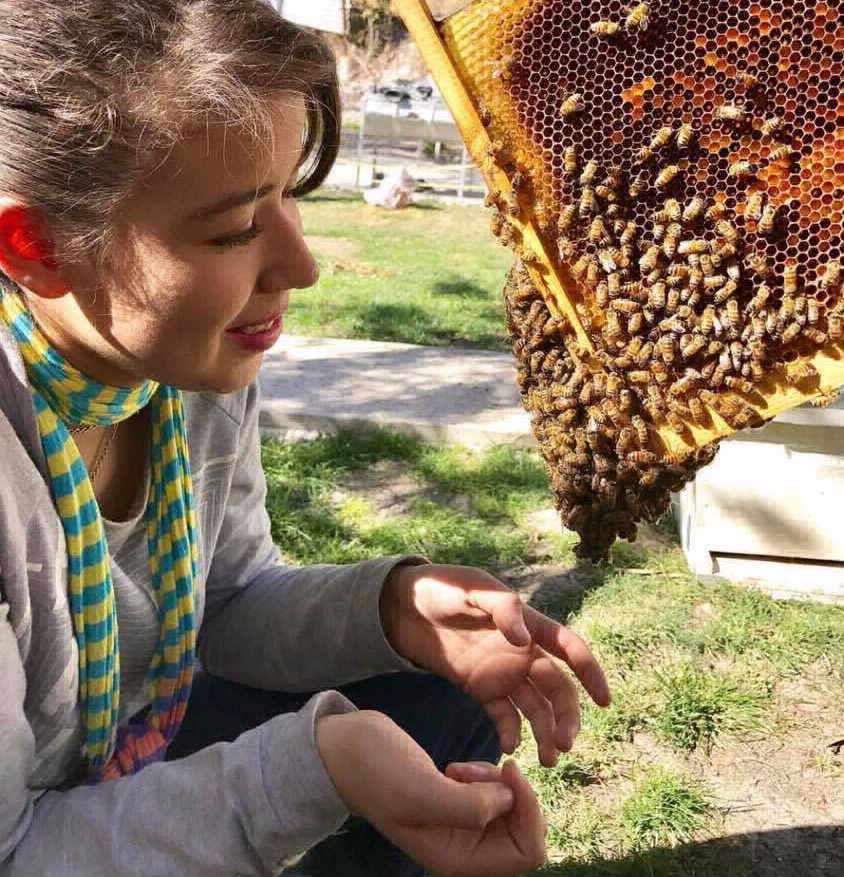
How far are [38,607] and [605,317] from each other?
1029mm

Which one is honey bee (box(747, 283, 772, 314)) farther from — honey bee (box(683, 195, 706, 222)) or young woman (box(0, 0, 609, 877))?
young woman (box(0, 0, 609, 877))

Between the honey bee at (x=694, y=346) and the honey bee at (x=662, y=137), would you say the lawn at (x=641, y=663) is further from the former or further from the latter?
the honey bee at (x=662, y=137)

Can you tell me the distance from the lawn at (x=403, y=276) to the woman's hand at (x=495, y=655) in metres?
4.97

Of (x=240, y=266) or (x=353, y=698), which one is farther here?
(x=353, y=698)

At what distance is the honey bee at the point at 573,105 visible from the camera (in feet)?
5.32

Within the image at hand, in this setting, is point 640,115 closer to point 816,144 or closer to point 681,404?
point 816,144

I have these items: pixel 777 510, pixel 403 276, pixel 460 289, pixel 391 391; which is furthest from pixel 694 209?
pixel 403 276

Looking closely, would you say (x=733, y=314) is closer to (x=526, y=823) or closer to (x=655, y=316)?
(x=655, y=316)

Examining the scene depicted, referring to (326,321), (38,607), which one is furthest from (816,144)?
(326,321)

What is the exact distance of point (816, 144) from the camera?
155cm

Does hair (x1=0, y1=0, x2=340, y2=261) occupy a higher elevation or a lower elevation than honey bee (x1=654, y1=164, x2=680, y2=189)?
higher

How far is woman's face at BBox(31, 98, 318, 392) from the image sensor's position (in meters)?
1.37

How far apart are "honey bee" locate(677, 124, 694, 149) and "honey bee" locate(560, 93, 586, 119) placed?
0.16 metres

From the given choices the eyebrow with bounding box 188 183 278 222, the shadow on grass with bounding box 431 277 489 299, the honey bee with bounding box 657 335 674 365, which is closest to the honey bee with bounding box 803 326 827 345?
the honey bee with bounding box 657 335 674 365
